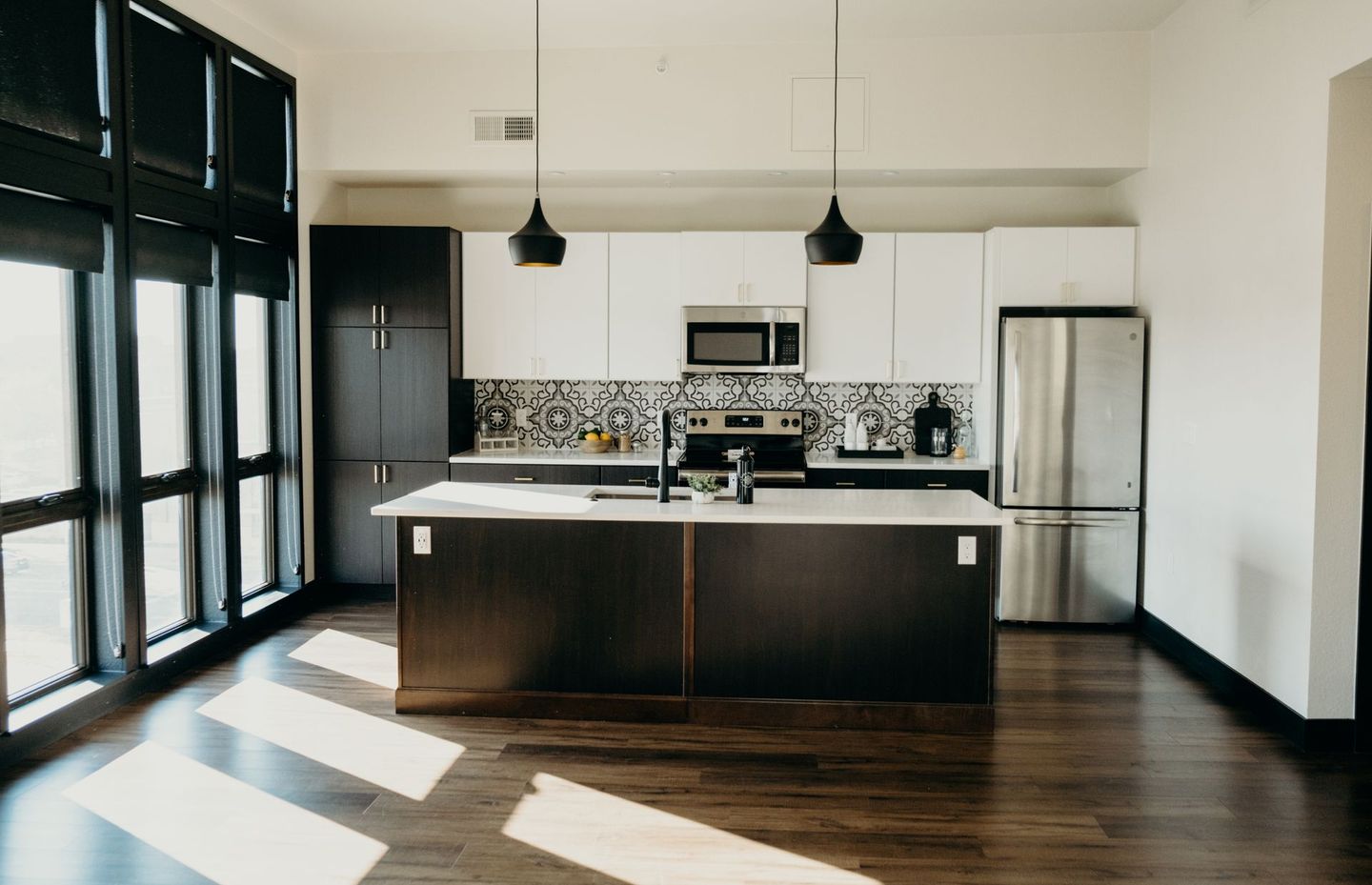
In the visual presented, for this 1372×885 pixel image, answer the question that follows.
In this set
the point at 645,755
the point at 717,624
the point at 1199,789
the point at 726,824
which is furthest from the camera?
the point at 717,624

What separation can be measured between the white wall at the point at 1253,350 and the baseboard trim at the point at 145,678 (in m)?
4.95

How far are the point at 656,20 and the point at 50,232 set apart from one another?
10.3 feet

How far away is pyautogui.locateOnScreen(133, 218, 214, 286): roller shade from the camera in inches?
169

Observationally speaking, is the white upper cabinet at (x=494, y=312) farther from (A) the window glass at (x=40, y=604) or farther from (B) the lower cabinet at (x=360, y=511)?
(A) the window glass at (x=40, y=604)

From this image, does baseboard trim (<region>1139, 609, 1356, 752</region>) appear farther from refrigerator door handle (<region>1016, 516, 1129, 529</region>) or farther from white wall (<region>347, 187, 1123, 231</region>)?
white wall (<region>347, 187, 1123, 231</region>)

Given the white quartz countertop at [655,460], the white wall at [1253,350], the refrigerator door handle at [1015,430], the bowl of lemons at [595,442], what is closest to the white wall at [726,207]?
the white wall at [1253,350]

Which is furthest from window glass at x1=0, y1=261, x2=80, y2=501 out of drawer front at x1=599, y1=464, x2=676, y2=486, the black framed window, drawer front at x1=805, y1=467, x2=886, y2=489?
drawer front at x1=805, y1=467, x2=886, y2=489

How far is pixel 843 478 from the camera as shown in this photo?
5977 millimetres

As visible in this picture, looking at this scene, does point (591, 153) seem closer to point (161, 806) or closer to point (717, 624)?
point (717, 624)

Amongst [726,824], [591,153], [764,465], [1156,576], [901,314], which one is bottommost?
[726,824]

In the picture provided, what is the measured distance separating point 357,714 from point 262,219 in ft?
9.51

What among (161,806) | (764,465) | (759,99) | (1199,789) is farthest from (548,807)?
(759,99)

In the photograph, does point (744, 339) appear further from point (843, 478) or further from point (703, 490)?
point (703, 490)

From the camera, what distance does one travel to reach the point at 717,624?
4.07 m
